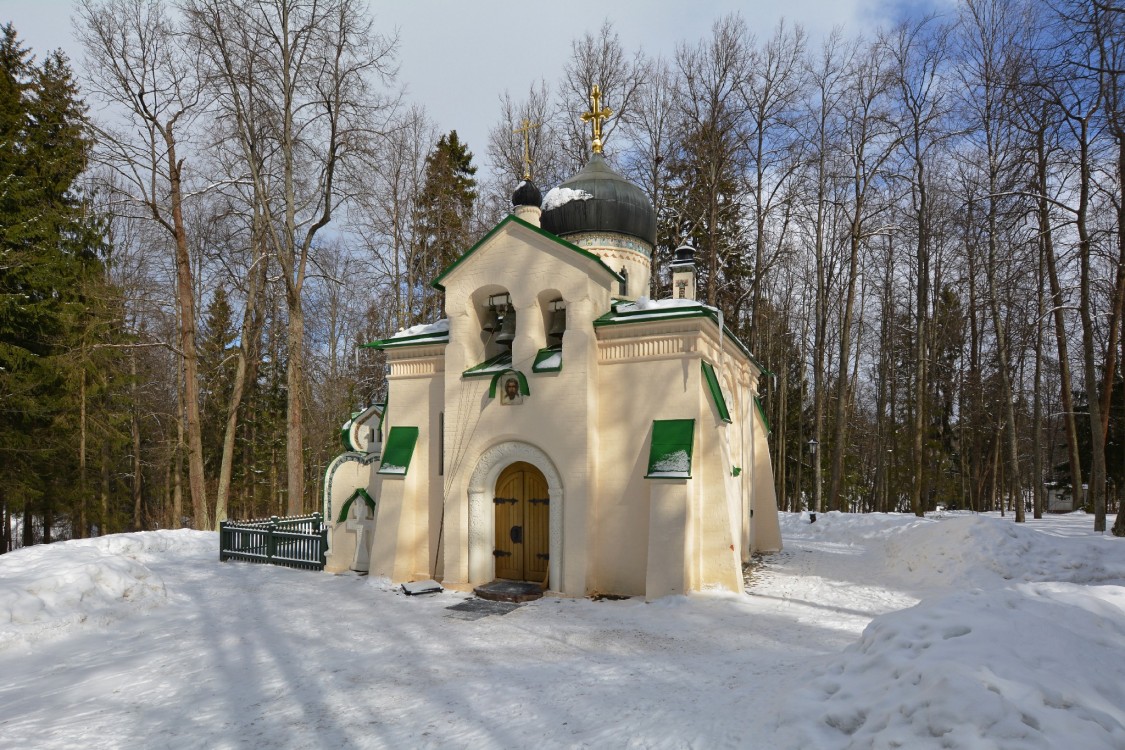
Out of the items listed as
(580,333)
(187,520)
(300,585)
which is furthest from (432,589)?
(187,520)

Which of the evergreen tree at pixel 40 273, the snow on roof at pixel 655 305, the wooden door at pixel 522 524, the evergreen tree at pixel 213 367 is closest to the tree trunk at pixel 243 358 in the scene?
the evergreen tree at pixel 40 273

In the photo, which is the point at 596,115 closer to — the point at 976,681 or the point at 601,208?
the point at 601,208

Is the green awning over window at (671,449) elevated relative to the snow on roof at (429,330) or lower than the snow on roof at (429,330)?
lower

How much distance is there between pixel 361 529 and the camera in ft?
41.5

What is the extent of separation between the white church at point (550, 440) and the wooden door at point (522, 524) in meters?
0.03

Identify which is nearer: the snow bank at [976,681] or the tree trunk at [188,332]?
the snow bank at [976,681]

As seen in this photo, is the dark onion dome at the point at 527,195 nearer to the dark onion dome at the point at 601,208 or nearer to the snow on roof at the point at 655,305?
the dark onion dome at the point at 601,208

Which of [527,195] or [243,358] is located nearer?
[527,195]

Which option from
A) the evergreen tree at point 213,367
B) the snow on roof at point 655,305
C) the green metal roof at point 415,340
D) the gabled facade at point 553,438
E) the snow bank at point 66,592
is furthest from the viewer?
the evergreen tree at point 213,367

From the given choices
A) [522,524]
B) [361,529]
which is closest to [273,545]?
[361,529]

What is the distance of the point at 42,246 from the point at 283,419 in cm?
1447

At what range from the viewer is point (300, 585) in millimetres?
11398

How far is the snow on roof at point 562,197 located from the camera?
1404cm

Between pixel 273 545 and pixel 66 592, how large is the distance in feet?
17.2
